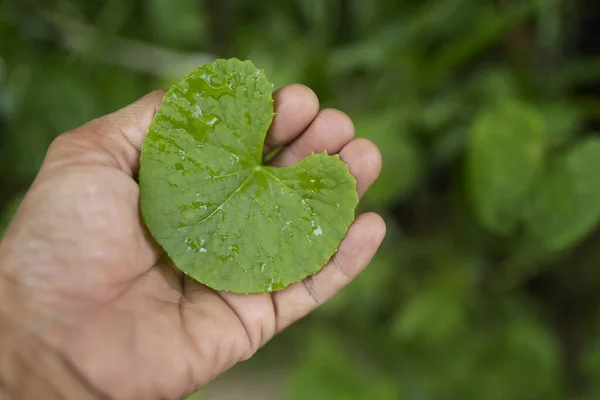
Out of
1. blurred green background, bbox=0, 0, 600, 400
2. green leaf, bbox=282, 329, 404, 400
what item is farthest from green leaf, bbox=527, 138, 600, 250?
green leaf, bbox=282, 329, 404, 400

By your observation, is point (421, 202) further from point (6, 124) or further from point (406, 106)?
point (6, 124)

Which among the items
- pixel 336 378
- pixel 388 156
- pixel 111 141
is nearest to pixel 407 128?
pixel 388 156

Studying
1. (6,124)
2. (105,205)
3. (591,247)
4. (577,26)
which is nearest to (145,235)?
(105,205)

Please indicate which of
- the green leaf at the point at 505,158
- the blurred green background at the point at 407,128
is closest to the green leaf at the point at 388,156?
the blurred green background at the point at 407,128

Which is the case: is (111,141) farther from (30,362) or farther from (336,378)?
(336,378)

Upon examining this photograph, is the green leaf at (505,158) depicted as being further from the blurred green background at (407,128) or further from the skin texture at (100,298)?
the skin texture at (100,298)

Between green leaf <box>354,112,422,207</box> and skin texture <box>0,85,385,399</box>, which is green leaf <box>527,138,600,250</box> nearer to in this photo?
green leaf <box>354,112,422,207</box>
